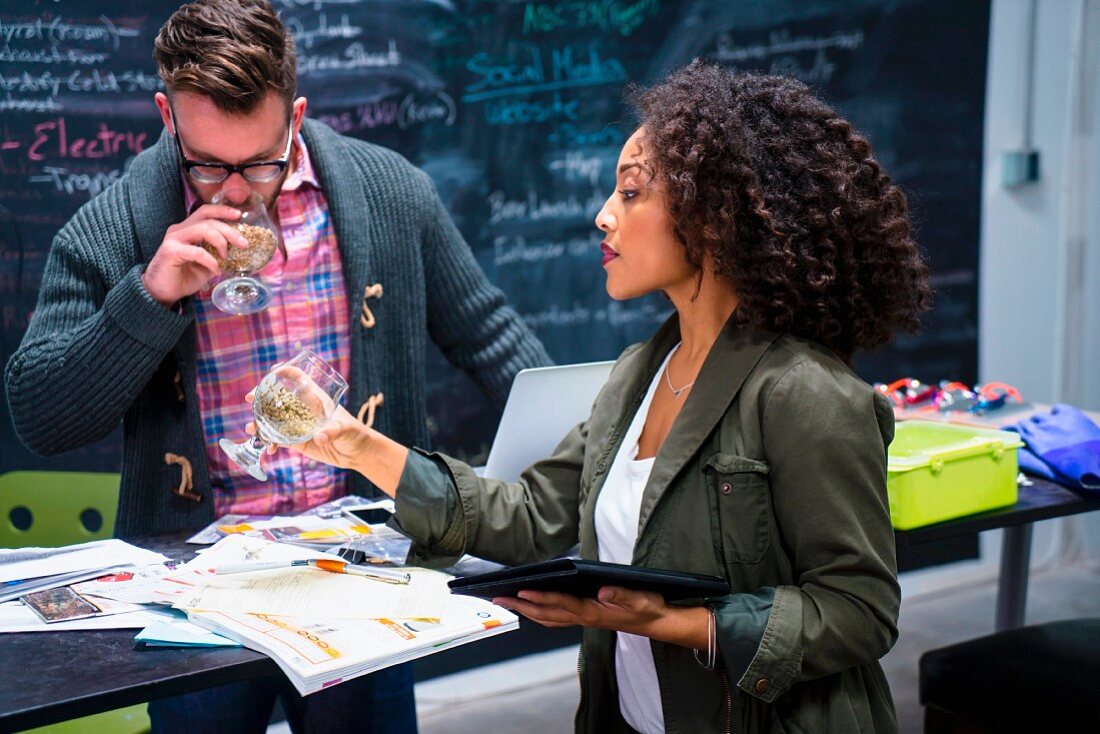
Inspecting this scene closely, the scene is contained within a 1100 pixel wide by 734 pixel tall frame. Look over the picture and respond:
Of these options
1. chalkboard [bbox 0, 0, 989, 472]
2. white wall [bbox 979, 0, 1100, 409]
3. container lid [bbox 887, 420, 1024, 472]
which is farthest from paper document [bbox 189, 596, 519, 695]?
white wall [bbox 979, 0, 1100, 409]

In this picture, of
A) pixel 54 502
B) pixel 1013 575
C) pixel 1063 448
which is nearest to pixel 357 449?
pixel 54 502

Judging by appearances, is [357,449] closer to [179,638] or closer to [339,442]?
[339,442]

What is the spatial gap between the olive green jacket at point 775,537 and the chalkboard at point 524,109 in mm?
1551

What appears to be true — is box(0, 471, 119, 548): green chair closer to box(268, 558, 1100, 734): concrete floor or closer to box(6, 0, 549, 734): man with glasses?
box(6, 0, 549, 734): man with glasses

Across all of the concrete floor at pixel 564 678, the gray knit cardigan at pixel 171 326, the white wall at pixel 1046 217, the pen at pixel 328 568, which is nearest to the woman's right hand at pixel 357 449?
the pen at pixel 328 568

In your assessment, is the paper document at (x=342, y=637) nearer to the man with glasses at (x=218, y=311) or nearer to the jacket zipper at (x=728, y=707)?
the jacket zipper at (x=728, y=707)

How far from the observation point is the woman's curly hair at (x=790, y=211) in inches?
62.1

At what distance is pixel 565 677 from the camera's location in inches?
146

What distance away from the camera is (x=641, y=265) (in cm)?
170

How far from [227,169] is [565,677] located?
2.35 meters

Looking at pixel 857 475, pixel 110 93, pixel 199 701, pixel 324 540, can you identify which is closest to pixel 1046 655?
pixel 857 475

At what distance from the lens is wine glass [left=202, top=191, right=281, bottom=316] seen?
1896mm

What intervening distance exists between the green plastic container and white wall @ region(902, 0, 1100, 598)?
7.67ft

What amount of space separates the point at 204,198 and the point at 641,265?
2.64 ft
